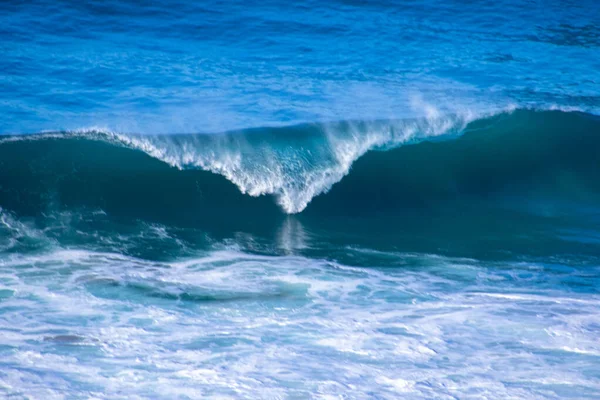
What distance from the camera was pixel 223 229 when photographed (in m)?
6.84

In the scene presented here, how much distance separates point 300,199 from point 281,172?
0.40m

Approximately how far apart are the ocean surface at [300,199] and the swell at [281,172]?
0.03 metres

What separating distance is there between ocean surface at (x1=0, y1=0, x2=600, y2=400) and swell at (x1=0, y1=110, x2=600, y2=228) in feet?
0.09

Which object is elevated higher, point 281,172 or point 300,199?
point 281,172

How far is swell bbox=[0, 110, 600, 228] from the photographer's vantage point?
24.0ft

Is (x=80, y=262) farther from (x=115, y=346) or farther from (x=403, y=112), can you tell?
(x=403, y=112)

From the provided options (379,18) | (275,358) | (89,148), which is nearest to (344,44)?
(379,18)

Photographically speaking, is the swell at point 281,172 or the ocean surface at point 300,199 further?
the swell at point 281,172

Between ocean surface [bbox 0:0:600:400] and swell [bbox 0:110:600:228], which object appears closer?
ocean surface [bbox 0:0:600:400]

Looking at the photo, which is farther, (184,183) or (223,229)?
(184,183)

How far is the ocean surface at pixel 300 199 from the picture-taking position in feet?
14.0

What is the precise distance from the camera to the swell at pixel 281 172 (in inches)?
288

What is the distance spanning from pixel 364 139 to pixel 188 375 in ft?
15.0

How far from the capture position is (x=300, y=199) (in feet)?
24.1
